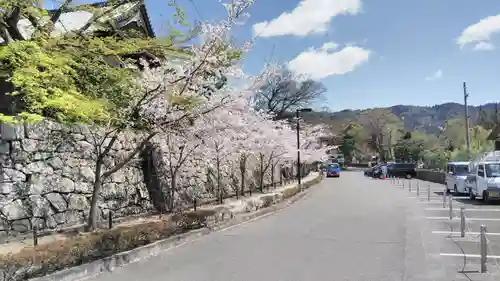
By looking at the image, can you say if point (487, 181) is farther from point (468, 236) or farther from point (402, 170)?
point (402, 170)

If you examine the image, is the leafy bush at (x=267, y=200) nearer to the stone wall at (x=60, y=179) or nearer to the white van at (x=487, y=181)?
the stone wall at (x=60, y=179)

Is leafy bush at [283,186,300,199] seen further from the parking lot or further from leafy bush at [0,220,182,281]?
leafy bush at [0,220,182,281]

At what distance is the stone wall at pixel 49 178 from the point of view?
1191 cm

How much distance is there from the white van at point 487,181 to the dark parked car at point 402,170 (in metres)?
33.3

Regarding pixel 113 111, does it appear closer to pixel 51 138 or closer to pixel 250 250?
pixel 51 138

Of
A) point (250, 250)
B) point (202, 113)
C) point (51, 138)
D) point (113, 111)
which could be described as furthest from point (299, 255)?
point (51, 138)

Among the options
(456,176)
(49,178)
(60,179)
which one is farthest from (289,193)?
(49,178)

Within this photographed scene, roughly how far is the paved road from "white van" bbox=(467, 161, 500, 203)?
6.67 m

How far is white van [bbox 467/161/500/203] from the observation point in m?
20.3

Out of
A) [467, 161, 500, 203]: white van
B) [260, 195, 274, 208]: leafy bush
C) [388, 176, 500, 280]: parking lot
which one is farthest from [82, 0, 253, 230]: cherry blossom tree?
[467, 161, 500, 203]: white van

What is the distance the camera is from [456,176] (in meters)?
25.7

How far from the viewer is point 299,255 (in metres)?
9.87

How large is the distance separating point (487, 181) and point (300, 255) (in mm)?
14041

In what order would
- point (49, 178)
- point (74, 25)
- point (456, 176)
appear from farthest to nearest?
point (456, 176)
point (74, 25)
point (49, 178)
